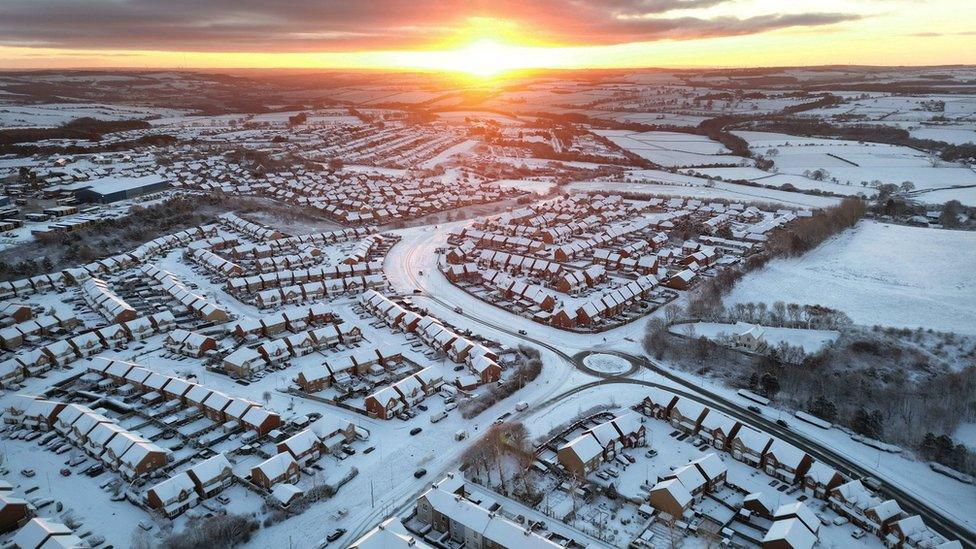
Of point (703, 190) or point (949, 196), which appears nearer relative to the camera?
point (949, 196)

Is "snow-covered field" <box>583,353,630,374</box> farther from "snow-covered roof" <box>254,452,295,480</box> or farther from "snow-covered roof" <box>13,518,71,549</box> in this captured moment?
"snow-covered roof" <box>13,518,71,549</box>

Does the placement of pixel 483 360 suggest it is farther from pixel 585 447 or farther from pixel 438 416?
pixel 585 447

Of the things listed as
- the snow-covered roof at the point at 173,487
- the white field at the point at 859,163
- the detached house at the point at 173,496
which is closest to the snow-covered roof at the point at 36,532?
the detached house at the point at 173,496

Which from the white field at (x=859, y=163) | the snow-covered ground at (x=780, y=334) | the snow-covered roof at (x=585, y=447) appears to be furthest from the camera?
the white field at (x=859, y=163)

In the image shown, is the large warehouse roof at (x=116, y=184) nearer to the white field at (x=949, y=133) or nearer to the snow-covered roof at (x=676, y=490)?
the snow-covered roof at (x=676, y=490)

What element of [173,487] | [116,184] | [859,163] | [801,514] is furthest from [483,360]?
[859,163]

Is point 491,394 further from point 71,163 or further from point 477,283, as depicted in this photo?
point 71,163

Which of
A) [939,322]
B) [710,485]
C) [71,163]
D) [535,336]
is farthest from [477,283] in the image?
[71,163]

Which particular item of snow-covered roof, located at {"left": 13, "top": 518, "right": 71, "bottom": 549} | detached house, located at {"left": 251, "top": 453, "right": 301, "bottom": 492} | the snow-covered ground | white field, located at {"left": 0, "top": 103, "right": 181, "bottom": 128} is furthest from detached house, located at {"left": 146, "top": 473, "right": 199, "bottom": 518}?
white field, located at {"left": 0, "top": 103, "right": 181, "bottom": 128}
